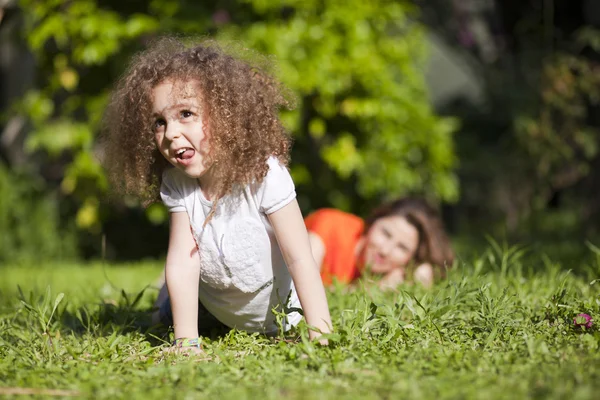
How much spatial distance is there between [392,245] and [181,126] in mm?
2268

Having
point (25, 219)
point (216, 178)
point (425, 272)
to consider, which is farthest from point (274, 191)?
point (25, 219)

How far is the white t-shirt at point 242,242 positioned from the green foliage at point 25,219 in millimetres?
4526

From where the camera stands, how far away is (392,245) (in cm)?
439

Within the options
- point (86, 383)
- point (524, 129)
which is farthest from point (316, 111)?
point (86, 383)

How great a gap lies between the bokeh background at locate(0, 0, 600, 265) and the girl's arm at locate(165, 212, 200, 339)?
2954mm

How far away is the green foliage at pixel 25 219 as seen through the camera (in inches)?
263

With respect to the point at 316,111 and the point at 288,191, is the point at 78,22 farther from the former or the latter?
the point at 288,191

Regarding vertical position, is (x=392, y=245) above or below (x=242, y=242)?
below

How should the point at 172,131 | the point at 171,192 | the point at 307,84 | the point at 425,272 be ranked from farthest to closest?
the point at 307,84, the point at 425,272, the point at 171,192, the point at 172,131

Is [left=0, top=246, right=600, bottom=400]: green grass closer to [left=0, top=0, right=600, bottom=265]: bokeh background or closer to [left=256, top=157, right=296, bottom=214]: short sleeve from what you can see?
[left=256, top=157, right=296, bottom=214]: short sleeve

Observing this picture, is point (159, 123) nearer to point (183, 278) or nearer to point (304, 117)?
point (183, 278)

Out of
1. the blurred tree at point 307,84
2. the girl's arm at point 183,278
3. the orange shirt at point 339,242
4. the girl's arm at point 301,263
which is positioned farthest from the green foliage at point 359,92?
the girl's arm at point 301,263

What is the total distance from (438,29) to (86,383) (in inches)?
380

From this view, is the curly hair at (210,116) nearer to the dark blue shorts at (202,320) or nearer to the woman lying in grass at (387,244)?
the dark blue shorts at (202,320)
